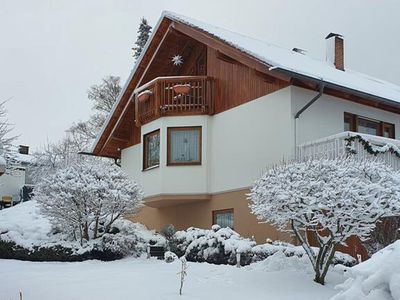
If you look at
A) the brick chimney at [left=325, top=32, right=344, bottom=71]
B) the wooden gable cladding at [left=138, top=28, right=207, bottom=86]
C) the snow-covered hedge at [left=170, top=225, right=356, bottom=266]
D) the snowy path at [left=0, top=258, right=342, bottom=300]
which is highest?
the brick chimney at [left=325, top=32, right=344, bottom=71]

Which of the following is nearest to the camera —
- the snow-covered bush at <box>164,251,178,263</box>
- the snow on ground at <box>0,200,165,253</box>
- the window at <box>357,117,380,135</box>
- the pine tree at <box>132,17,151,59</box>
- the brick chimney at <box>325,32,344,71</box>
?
the snow-covered bush at <box>164,251,178,263</box>

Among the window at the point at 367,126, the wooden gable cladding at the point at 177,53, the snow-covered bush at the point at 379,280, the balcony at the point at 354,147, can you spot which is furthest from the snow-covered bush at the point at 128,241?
the snow-covered bush at the point at 379,280

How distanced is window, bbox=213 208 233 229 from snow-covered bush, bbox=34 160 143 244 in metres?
2.64

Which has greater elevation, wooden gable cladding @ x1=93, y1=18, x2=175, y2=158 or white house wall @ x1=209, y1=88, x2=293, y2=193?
wooden gable cladding @ x1=93, y1=18, x2=175, y2=158

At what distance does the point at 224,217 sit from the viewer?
17562mm

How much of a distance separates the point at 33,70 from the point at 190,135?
8.41m

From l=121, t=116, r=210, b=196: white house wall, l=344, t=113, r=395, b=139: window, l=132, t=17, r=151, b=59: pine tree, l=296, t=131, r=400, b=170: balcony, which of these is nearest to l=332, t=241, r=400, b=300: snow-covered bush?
l=296, t=131, r=400, b=170: balcony

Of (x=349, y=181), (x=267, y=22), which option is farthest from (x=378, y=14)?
(x=349, y=181)

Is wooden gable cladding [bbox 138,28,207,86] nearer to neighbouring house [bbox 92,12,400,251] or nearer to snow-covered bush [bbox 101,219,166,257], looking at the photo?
neighbouring house [bbox 92,12,400,251]

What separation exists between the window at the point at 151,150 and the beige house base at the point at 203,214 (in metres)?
1.34

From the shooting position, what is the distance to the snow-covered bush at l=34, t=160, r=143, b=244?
15.4m

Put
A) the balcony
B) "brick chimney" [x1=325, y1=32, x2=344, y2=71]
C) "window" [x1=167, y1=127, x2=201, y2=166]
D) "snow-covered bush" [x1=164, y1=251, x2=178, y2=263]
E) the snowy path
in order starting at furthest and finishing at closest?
"brick chimney" [x1=325, y1=32, x2=344, y2=71]
"window" [x1=167, y1=127, x2=201, y2=166]
the balcony
"snow-covered bush" [x1=164, y1=251, x2=178, y2=263]
the snowy path

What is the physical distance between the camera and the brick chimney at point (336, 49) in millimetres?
21969

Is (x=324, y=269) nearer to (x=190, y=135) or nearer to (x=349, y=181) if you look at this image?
(x=349, y=181)
